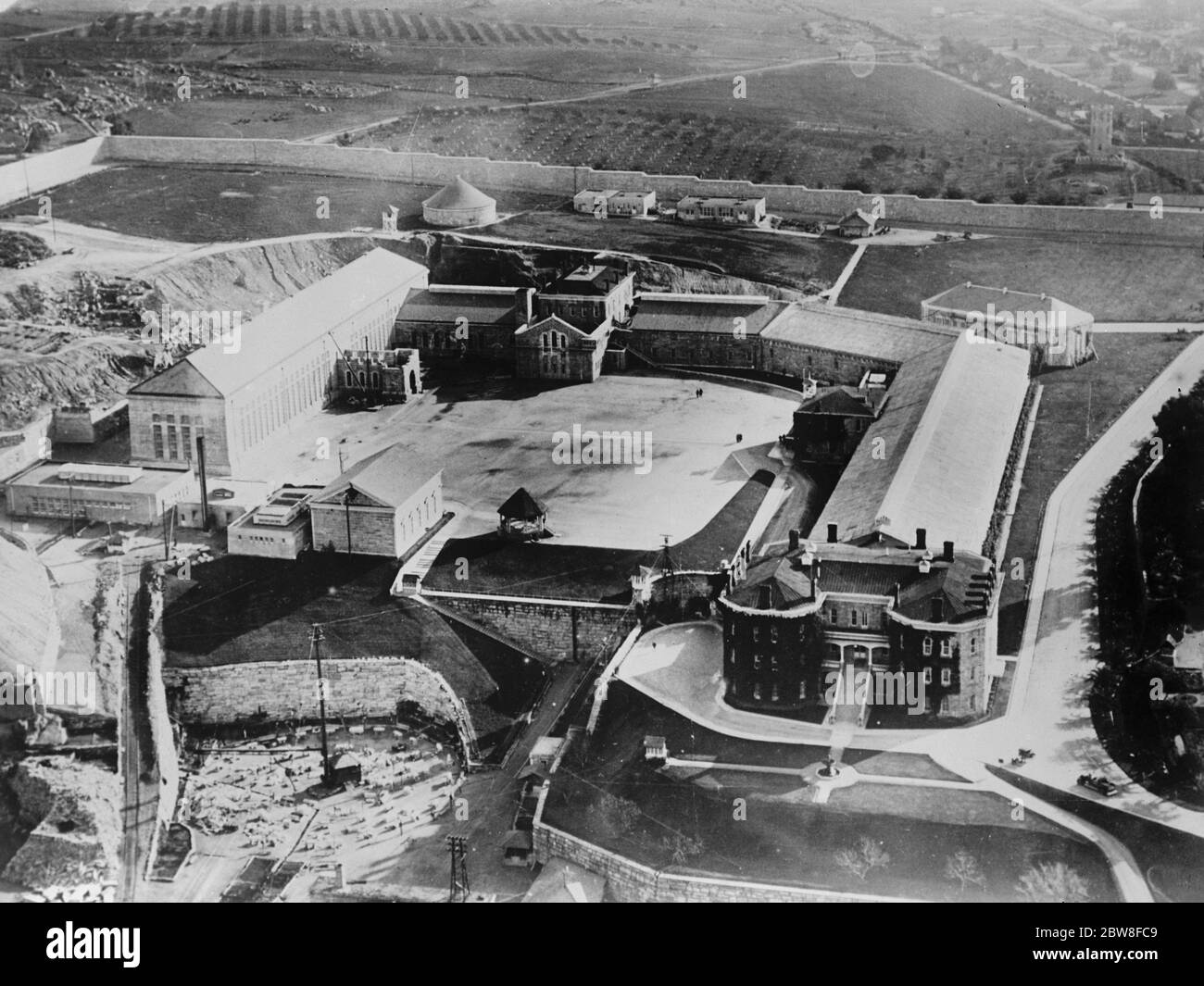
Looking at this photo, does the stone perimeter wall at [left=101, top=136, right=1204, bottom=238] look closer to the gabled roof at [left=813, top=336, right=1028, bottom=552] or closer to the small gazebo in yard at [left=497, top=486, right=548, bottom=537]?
the gabled roof at [left=813, top=336, right=1028, bottom=552]

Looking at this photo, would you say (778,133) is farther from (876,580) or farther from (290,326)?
(876,580)

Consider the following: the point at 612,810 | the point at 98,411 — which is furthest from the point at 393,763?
the point at 98,411

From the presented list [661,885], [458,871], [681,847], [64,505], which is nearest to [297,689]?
[458,871]

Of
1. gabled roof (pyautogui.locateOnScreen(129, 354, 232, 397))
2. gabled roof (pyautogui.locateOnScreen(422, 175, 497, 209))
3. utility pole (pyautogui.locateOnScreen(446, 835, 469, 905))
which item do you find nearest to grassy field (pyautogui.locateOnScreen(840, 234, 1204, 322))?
gabled roof (pyautogui.locateOnScreen(422, 175, 497, 209))

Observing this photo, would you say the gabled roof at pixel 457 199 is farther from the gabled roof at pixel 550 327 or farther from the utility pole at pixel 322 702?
the utility pole at pixel 322 702

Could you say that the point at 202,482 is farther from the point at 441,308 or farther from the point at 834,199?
the point at 834,199

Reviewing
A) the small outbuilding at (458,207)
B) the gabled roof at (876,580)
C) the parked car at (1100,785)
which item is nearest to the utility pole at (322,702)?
the gabled roof at (876,580)
